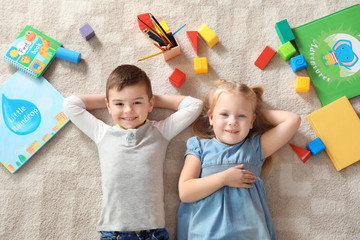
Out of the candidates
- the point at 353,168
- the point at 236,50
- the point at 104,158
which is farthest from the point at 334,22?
the point at 104,158

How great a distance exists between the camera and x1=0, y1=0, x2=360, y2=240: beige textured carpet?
4.03 ft

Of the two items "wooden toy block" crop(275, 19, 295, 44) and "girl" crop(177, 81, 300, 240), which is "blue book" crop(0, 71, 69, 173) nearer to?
"girl" crop(177, 81, 300, 240)

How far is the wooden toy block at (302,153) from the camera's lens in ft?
4.06

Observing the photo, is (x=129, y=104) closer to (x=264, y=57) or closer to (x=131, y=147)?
(x=131, y=147)

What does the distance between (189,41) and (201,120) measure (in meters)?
0.36

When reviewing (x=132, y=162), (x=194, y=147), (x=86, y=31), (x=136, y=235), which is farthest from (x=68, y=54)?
(x=136, y=235)

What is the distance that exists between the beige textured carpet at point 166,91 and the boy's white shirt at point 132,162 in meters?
0.07

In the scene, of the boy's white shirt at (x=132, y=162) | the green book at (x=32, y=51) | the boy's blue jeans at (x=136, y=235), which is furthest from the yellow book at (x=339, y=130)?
the green book at (x=32, y=51)

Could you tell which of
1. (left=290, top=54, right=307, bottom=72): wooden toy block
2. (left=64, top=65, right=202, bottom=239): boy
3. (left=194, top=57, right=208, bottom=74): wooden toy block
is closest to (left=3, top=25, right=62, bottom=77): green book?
(left=64, top=65, right=202, bottom=239): boy

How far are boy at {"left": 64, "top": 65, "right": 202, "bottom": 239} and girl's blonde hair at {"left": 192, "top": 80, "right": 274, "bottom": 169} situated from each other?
0.17ft

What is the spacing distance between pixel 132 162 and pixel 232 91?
18.4 inches

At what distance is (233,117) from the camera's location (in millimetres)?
1090

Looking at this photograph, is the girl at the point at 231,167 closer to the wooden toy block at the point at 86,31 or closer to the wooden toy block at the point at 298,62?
the wooden toy block at the point at 298,62

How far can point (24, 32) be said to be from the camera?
1344 millimetres
